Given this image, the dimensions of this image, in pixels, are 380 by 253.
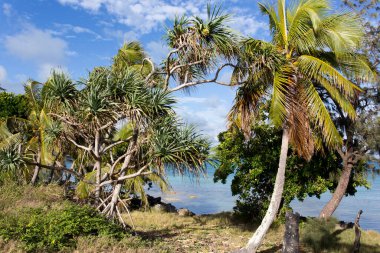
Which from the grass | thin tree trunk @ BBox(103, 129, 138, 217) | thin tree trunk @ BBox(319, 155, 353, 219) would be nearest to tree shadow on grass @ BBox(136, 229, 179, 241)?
the grass

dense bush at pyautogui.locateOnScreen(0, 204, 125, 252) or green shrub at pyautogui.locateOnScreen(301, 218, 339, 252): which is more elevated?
dense bush at pyautogui.locateOnScreen(0, 204, 125, 252)

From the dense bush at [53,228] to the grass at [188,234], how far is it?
28 cm

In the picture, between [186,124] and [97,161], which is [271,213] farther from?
[97,161]

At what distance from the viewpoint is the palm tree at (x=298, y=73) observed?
10.9 metres

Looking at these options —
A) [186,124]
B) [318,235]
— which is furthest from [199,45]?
[318,235]

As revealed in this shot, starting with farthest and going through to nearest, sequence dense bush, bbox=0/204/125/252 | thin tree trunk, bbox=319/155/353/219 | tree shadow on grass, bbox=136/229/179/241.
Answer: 1. thin tree trunk, bbox=319/155/353/219
2. tree shadow on grass, bbox=136/229/179/241
3. dense bush, bbox=0/204/125/252

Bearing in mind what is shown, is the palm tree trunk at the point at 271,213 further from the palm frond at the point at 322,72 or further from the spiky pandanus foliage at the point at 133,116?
the spiky pandanus foliage at the point at 133,116

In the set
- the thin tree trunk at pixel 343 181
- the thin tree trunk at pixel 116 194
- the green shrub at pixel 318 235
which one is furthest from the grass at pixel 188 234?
the thin tree trunk at pixel 116 194

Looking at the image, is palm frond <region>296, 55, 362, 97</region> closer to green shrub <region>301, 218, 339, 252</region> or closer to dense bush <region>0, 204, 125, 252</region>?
green shrub <region>301, 218, 339, 252</region>

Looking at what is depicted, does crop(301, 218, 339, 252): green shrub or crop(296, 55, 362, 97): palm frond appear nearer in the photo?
crop(296, 55, 362, 97): palm frond

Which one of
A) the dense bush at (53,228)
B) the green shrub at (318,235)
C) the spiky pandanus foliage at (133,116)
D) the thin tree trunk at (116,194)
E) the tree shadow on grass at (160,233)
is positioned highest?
the spiky pandanus foliage at (133,116)

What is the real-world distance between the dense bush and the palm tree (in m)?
4.11

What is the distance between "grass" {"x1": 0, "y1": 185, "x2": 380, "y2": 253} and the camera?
9.68 meters

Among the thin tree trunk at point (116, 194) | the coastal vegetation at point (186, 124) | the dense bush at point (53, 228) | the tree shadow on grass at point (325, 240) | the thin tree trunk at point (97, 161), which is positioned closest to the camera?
the dense bush at point (53, 228)
